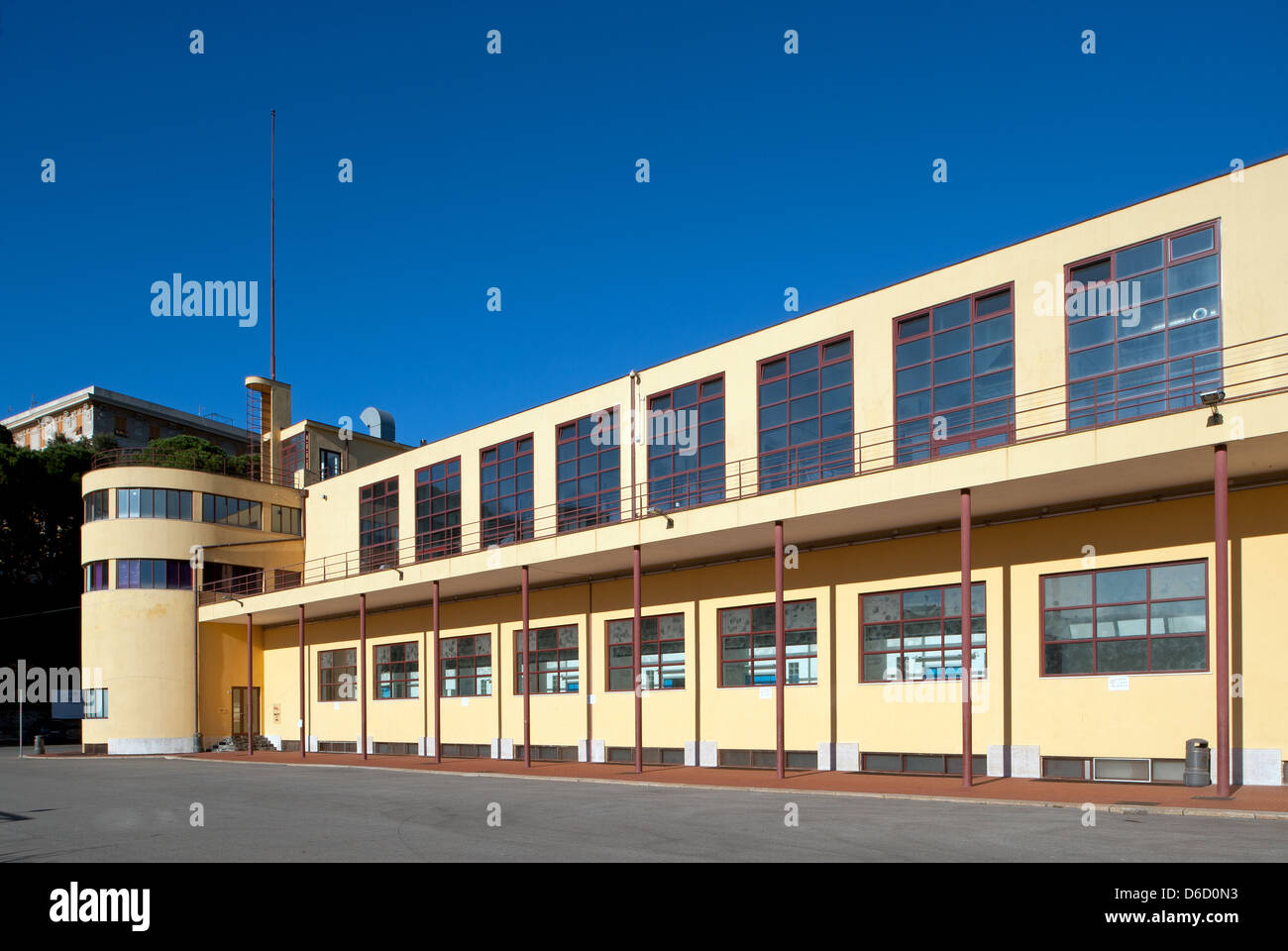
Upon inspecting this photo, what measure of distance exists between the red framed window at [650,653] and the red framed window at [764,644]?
159cm

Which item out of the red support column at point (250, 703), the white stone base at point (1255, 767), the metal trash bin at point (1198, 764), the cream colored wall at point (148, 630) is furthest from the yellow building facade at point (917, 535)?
the cream colored wall at point (148, 630)

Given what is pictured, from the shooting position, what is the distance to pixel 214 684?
45062 mm

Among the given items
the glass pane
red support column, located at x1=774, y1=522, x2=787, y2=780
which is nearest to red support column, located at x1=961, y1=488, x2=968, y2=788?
the glass pane

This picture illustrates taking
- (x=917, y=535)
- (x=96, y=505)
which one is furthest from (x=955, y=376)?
(x=96, y=505)

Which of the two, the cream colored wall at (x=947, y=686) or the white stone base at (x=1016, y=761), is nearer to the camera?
the cream colored wall at (x=947, y=686)

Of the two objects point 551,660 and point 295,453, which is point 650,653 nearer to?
point 551,660

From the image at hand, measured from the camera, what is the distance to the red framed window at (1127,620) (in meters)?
19.2

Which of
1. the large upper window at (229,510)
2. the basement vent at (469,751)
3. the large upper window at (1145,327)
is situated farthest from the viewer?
the large upper window at (229,510)

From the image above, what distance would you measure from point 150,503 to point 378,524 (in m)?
10.8

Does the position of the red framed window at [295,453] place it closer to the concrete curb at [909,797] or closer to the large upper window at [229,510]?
the large upper window at [229,510]

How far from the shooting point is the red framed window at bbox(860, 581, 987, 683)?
22.4m

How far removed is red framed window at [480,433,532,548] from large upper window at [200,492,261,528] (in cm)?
1613
